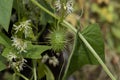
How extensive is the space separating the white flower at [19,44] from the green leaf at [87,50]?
0.13m

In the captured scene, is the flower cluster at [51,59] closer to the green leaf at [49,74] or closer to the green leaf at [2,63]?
the green leaf at [49,74]

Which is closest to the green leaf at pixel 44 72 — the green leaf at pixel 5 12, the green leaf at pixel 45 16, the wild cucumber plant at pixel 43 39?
the wild cucumber plant at pixel 43 39

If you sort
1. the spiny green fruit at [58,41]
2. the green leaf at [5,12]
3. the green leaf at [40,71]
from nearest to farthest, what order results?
the green leaf at [5,12]
the spiny green fruit at [58,41]
the green leaf at [40,71]

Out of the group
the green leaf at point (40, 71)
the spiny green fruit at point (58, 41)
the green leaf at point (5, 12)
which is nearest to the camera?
the green leaf at point (5, 12)

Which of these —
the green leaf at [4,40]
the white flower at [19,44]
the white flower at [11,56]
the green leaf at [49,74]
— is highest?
the green leaf at [4,40]

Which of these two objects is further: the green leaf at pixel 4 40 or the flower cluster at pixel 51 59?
the flower cluster at pixel 51 59

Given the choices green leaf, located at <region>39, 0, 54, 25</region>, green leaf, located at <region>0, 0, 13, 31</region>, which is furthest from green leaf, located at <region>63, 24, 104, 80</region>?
green leaf, located at <region>0, 0, 13, 31</region>

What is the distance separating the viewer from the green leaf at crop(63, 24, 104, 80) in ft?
3.16

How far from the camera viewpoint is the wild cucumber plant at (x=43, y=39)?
0.88m

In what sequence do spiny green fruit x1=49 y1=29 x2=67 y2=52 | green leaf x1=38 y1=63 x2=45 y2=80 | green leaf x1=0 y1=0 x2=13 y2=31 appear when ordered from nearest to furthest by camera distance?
green leaf x1=0 y1=0 x2=13 y2=31 → spiny green fruit x1=49 y1=29 x2=67 y2=52 → green leaf x1=38 y1=63 x2=45 y2=80

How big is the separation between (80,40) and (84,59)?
0.21 ft

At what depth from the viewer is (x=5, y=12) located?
2.61 feet

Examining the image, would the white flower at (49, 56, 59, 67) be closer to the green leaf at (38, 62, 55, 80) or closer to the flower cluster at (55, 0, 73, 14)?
the green leaf at (38, 62, 55, 80)

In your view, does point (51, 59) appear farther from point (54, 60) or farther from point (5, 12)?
point (5, 12)
